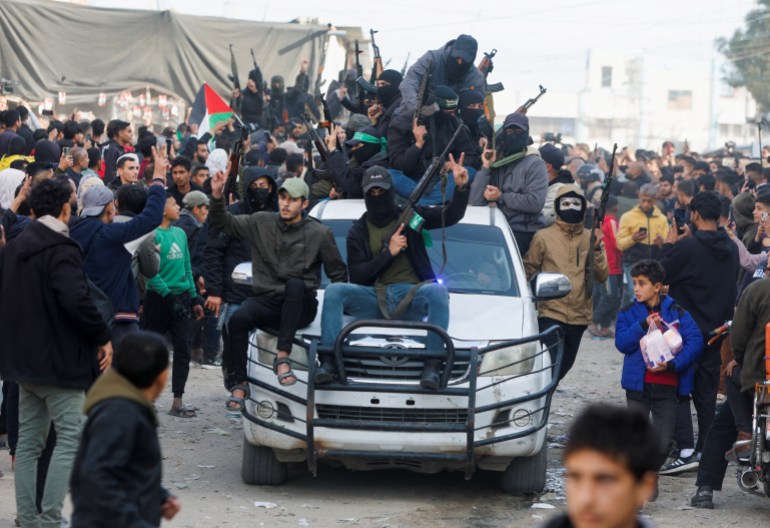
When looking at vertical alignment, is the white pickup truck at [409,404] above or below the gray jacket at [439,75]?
below

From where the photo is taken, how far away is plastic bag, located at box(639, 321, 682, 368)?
8922 millimetres

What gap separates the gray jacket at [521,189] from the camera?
10789mm

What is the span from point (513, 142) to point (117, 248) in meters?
4.11

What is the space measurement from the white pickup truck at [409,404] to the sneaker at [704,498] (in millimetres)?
988

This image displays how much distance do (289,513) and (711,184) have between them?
37.4ft

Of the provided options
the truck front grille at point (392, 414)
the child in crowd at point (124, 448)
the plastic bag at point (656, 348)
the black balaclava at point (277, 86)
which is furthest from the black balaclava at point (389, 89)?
the black balaclava at point (277, 86)

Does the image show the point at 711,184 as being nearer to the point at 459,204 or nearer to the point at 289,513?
the point at 459,204

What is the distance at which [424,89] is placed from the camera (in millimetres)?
10852

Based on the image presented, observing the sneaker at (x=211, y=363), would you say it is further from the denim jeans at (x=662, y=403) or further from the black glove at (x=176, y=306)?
the denim jeans at (x=662, y=403)

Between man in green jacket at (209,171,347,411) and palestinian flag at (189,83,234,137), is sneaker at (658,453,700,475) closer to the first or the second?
man in green jacket at (209,171,347,411)

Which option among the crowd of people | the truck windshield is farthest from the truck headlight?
the truck windshield

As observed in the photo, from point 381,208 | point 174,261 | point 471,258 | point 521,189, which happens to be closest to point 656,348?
point 471,258

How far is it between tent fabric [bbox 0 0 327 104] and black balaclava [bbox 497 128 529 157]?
1423 centimetres

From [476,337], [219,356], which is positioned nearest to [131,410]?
[476,337]
